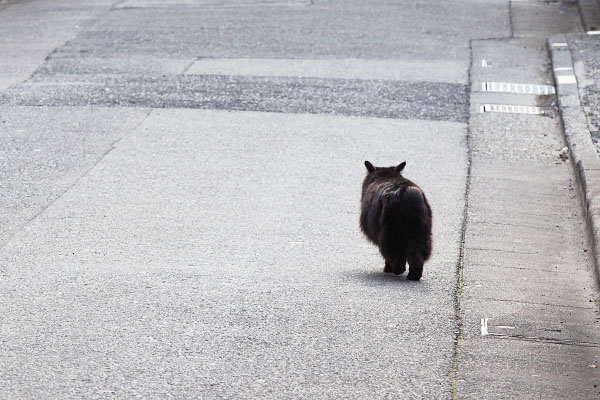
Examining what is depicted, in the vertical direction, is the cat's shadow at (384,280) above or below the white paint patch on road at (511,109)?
above

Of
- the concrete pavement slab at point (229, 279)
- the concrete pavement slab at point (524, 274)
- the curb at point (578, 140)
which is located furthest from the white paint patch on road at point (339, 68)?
the concrete pavement slab at point (229, 279)

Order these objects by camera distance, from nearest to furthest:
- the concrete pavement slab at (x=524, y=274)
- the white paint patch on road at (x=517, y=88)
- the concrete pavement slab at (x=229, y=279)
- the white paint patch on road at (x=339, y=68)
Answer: the concrete pavement slab at (x=229, y=279)
the concrete pavement slab at (x=524, y=274)
the white paint patch on road at (x=517, y=88)
the white paint patch on road at (x=339, y=68)

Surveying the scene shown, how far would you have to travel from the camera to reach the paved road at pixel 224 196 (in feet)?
19.3

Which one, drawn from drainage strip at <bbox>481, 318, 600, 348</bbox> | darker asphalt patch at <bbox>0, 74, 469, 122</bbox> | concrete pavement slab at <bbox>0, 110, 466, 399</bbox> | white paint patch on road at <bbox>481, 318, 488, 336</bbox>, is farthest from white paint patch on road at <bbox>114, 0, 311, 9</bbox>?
drainage strip at <bbox>481, 318, 600, 348</bbox>

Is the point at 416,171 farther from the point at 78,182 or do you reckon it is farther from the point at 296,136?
the point at 78,182

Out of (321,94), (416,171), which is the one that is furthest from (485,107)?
(416,171)

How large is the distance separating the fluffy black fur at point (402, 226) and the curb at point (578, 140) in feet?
4.72

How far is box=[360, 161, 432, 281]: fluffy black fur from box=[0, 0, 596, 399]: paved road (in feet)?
0.67

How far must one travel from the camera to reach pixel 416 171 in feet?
37.1

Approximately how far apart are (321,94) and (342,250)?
6212 mm

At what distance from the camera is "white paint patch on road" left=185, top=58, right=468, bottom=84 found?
51.3 feet

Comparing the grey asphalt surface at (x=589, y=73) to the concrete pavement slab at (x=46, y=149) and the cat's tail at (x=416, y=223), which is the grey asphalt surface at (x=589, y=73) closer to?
the cat's tail at (x=416, y=223)

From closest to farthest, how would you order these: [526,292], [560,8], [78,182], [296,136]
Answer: [526,292] < [78,182] < [296,136] < [560,8]

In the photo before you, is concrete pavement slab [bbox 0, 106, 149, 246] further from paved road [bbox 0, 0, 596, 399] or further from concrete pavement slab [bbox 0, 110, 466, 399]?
concrete pavement slab [bbox 0, 110, 466, 399]
